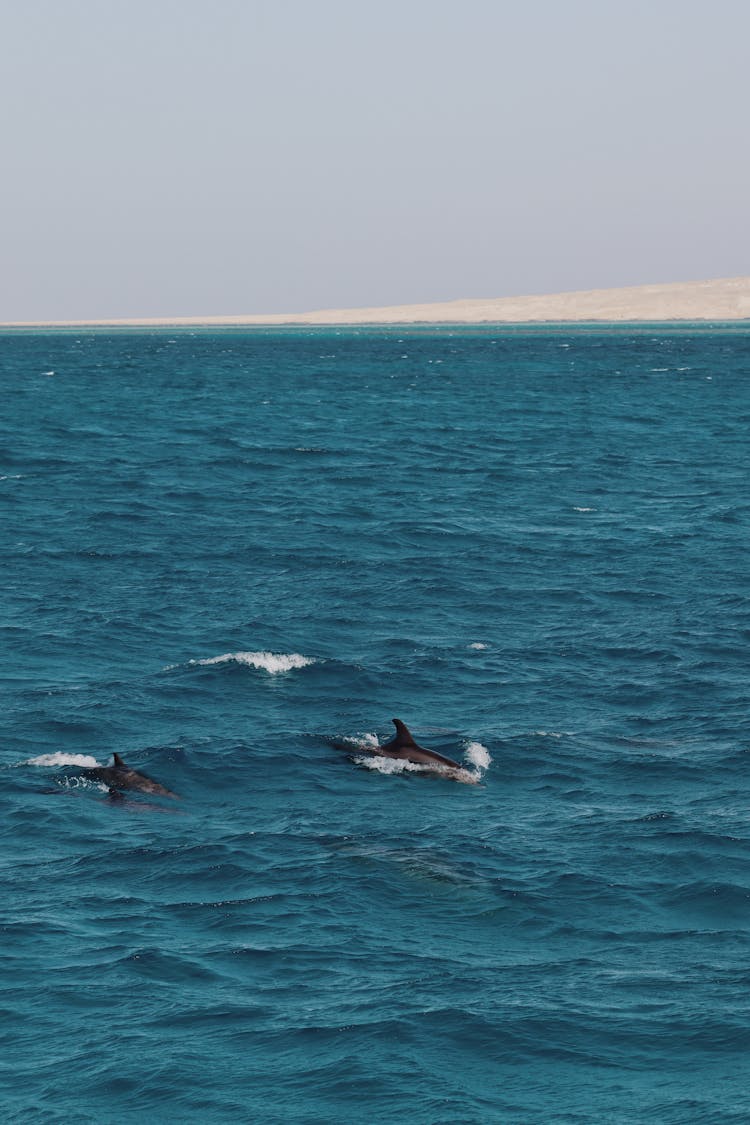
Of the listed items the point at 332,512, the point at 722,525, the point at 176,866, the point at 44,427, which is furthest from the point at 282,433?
the point at 176,866

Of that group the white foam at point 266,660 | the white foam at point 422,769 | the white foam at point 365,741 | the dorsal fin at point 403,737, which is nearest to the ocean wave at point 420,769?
the white foam at point 422,769

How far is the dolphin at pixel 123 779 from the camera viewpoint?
2564 centimetres

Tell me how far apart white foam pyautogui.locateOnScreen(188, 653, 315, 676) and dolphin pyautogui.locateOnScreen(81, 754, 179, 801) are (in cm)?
804

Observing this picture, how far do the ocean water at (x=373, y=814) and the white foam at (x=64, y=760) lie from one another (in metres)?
0.09

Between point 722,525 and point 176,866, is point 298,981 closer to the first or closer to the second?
point 176,866

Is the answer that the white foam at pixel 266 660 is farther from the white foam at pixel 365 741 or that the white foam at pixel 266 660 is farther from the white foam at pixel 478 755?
the white foam at pixel 478 755

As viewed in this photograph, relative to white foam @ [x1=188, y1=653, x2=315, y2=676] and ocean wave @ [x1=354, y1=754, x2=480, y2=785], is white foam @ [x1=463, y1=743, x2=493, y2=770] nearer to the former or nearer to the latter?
ocean wave @ [x1=354, y1=754, x2=480, y2=785]

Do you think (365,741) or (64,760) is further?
(365,741)

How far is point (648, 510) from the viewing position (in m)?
58.5

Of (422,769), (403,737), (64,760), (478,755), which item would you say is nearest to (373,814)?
(422,769)

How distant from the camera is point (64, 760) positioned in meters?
27.2

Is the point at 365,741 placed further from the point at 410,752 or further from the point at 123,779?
the point at 123,779

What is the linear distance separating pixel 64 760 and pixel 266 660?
8.03 metres

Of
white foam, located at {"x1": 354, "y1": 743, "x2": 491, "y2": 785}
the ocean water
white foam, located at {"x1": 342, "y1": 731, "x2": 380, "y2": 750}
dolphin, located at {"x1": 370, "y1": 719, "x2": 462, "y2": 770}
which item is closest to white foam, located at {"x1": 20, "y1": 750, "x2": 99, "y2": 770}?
the ocean water
